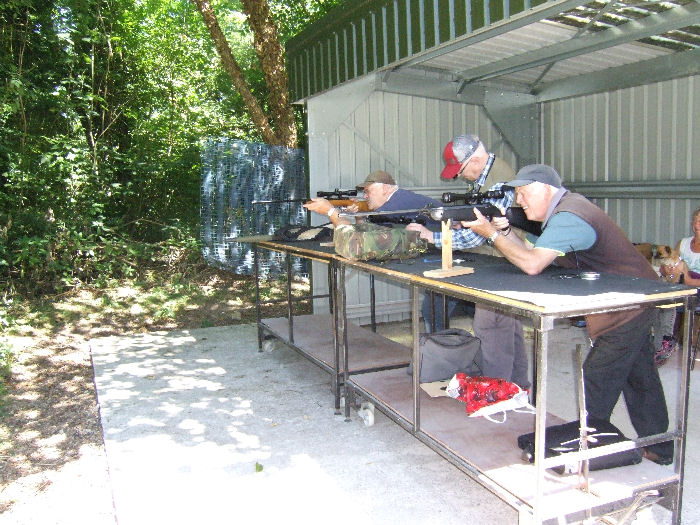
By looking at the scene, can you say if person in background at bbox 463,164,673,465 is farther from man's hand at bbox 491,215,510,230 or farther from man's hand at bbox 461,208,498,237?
man's hand at bbox 491,215,510,230

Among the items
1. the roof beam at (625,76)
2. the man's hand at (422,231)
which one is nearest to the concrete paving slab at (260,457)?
the man's hand at (422,231)

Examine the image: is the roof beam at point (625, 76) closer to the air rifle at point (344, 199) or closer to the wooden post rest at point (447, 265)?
the air rifle at point (344, 199)

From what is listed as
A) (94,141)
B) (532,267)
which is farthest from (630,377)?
(94,141)

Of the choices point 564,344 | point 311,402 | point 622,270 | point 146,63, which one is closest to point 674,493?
point 622,270

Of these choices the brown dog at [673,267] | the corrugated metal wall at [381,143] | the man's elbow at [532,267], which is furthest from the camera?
the corrugated metal wall at [381,143]

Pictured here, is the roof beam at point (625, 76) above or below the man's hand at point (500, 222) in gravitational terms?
above

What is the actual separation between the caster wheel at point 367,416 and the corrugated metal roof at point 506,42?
109 inches

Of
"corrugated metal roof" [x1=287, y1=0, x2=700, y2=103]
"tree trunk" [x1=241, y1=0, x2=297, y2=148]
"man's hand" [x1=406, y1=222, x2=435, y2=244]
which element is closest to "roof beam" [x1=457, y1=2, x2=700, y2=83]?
"corrugated metal roof" [x1=287, y1=0, x2=700, y2=103]

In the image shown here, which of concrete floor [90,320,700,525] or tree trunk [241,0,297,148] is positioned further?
tree trunk [241,0,297,148]

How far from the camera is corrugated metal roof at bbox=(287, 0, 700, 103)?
15.1 ft

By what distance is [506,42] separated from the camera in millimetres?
6004

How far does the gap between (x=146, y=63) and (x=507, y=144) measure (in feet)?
19.2

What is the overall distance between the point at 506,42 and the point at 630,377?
3.97m

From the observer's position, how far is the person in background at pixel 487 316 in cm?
405
